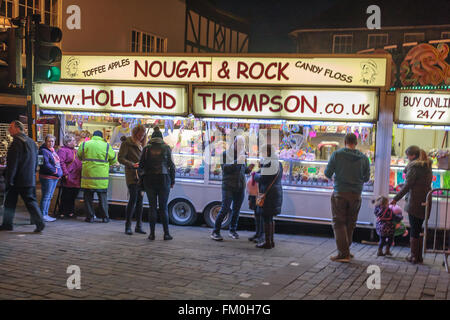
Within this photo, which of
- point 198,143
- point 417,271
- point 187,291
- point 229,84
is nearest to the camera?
point 187,291

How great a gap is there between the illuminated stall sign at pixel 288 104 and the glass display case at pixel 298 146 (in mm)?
499

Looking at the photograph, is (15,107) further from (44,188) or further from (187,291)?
(187,291)

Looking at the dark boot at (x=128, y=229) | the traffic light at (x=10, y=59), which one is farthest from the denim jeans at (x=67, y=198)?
the traffic light at (x=10, y=59)

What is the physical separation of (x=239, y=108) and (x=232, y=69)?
0.76m

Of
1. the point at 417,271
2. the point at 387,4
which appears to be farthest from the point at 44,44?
the point at 387,4

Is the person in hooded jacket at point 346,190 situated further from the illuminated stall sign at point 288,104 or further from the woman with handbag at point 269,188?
the illuminated stall sign at point 288,104

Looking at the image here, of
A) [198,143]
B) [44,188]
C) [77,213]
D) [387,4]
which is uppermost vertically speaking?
[387,4]

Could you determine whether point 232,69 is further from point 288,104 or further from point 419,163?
point 419,163

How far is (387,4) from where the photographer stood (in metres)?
28.0

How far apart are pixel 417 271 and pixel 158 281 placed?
3.61 meters

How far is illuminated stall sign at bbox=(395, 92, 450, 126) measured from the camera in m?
8.33

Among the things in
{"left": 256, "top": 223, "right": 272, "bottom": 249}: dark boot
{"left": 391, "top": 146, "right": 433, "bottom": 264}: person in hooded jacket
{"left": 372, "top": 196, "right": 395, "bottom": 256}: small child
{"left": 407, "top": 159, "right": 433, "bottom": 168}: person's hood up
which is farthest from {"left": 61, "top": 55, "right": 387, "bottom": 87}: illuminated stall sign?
{"left": 256, "top": 223, "right": 272, "bottom": 249}: dark boot

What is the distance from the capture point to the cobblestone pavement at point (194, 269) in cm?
554

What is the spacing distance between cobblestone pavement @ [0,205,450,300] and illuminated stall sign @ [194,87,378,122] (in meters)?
2.27
